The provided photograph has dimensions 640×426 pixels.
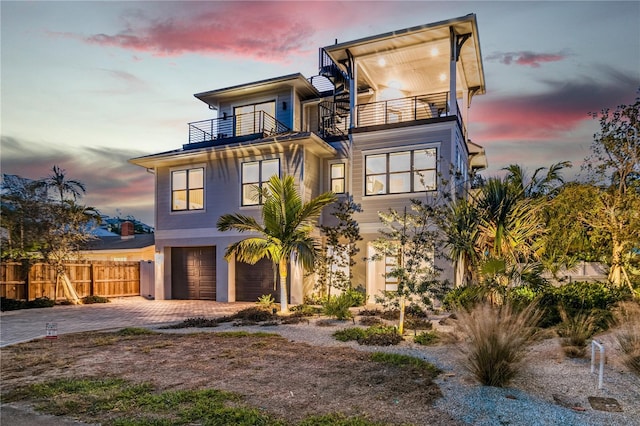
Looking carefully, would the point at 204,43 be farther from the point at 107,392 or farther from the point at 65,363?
the point at 107,392

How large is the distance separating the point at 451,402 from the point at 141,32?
13.0 m

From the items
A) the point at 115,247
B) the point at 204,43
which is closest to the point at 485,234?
the point at 204,43

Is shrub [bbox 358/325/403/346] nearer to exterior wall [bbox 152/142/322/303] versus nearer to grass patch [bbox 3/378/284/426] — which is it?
grass patch [bbox 3/378/284/426]

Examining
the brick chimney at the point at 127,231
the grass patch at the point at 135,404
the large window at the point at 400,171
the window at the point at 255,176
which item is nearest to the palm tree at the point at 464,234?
the large window at the point at 400,171

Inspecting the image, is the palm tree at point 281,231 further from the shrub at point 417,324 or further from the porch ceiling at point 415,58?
the porch ceiling at point 415,58

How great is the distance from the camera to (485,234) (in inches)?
425

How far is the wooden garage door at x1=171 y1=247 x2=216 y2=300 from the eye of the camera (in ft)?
56.5

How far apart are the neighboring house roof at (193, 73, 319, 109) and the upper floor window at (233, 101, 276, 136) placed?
0.64 meters

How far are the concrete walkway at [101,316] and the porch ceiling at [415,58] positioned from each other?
1053 centimetres

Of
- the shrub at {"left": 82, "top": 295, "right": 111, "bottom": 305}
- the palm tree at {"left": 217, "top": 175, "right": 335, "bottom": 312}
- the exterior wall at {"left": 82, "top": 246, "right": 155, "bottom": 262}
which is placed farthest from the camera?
the exterior wall at {"left": 82, "top": 246, "right": 155, "bottom": 262}

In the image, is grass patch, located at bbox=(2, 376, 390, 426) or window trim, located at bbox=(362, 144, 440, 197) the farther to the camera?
window trim, located at bbox=(362, 144, 440, 197)

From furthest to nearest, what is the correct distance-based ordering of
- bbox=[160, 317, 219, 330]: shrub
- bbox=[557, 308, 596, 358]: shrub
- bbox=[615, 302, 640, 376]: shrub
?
1. bbox=[160, 317, 219, 330]: shrub
2. bbox=[557, 308, 596, 358]: shrub
3. bbox=[615, 302, 640, 376]: shrub

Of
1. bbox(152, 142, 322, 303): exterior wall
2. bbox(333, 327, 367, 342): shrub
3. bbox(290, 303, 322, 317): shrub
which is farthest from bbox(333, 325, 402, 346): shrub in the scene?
bbox(152, 142, 322, 303): exterior wall

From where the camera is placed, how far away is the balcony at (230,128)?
1817 centimetres
